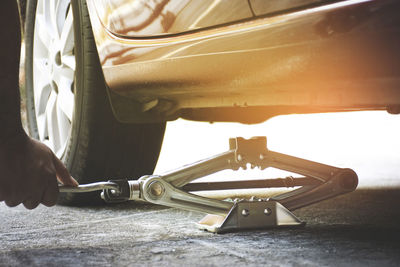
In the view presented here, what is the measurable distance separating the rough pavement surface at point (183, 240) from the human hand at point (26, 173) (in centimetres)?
15

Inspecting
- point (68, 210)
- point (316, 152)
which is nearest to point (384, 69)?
point (68, 210)

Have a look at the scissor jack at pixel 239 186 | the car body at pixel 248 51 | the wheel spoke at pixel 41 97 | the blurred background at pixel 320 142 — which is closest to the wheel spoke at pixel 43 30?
the wheel spoke at pixel 41 97

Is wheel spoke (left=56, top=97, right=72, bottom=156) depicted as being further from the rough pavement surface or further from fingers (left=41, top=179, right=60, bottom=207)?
fingers (left=41, top=179, right=60, bottom=207)

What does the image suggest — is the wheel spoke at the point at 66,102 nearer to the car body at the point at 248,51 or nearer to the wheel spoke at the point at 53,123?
the wheel spoke at the point at 53,123

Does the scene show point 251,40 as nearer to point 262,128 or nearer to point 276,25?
point 276,25

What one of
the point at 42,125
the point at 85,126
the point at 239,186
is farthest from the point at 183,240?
the point at 42,125

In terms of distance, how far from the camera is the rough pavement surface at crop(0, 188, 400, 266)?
4.87ft

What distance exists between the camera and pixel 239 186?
202 cm

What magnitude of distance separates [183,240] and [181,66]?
47cm

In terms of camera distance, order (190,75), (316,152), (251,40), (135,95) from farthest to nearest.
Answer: (316,152), (135,95), (190,75), (251,40)

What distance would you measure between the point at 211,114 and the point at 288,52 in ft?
3.86

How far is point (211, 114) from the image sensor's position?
2607 mm

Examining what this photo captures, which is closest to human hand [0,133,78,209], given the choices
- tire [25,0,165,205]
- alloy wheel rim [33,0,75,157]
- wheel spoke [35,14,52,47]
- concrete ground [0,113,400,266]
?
concrete ground [0,113,400,266]

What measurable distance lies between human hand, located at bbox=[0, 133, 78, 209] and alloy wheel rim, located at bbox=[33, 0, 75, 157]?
34.8 inches
